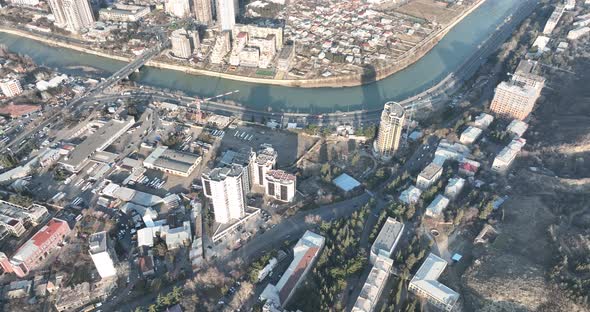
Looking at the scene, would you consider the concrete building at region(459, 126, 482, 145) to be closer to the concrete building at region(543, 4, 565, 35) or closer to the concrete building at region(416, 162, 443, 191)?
the concrete building at region(416, 162, 443, 191)

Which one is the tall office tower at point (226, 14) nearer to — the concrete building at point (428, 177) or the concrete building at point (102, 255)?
the concrete building at point (428, 177)

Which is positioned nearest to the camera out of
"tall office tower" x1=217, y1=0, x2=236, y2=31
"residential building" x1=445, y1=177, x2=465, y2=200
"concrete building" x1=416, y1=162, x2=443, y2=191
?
"residential building" x1=445, y1=177, x2=465, y2=200

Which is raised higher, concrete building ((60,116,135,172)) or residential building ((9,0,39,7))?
residential building ((9,0,39,7))

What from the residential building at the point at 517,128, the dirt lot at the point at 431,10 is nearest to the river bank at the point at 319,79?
the dirt lot at the point at 431,10

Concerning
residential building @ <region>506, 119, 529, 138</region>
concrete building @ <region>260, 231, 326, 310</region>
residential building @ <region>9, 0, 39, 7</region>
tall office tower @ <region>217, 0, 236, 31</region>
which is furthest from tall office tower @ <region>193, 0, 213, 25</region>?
residential building @ <region>506, 119, 529, 138</region>

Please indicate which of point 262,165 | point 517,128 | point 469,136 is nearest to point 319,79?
point 469,136
